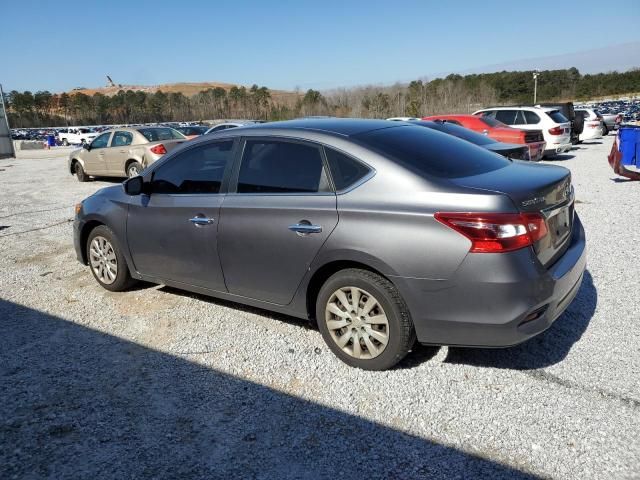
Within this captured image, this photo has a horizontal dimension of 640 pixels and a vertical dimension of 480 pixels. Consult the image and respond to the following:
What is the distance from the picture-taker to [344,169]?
11.4ft

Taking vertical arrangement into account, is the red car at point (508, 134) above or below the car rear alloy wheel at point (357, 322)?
above

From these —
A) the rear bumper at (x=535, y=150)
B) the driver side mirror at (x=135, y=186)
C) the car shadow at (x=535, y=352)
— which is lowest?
the car shadow at (x=535, y=352)

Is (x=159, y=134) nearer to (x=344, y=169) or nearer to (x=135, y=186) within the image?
(x=135, y=186)

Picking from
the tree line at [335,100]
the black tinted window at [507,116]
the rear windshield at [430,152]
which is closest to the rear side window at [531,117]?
the black tinted window at [507,116]

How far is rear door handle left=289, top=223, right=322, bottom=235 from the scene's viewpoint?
344 cm

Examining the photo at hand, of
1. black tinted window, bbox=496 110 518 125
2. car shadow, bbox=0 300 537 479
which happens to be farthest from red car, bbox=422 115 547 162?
car shadow, bbox=0 300 537 479

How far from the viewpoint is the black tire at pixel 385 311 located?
3.22 meters

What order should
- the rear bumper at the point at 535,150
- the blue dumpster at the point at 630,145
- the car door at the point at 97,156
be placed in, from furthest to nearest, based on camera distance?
the car door at the point at 97,156 < the rear bumper at the point at 535,150 < the blue dumpster at the point at 630,145

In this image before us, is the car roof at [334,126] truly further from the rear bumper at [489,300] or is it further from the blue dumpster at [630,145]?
the blue dumpster at [630,145]

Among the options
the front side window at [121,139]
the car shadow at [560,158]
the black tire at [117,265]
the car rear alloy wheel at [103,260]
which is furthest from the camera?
the car shadow at [560,158]

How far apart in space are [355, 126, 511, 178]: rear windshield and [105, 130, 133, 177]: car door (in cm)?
1123

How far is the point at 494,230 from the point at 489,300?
41 cm

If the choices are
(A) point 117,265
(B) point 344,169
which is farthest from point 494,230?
(A) point 117,265

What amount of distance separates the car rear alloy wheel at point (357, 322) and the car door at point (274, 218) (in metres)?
0.34
